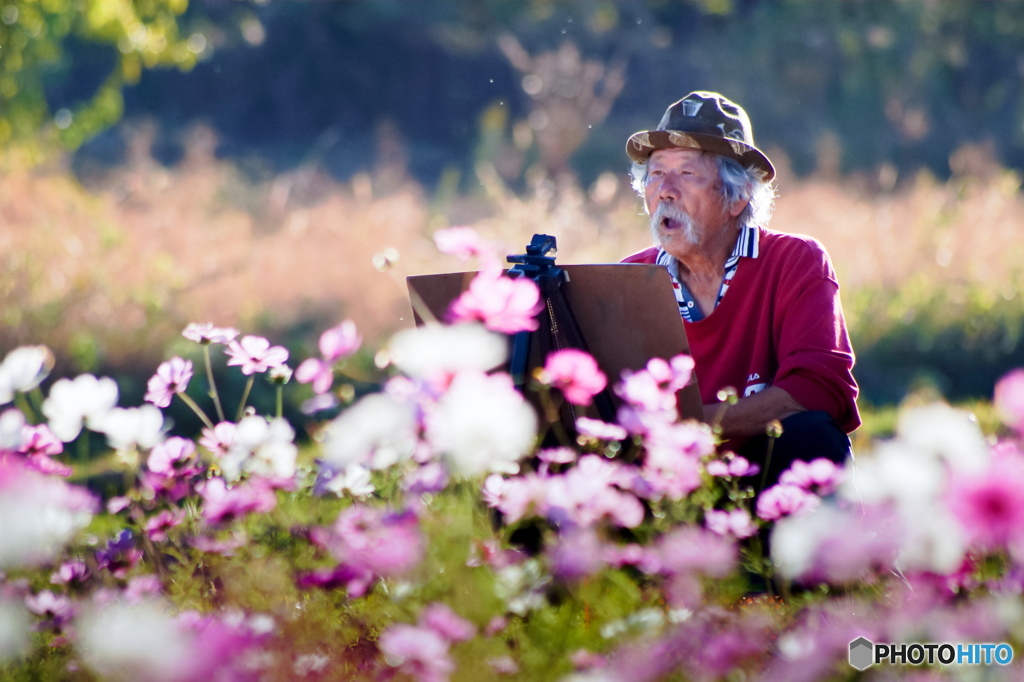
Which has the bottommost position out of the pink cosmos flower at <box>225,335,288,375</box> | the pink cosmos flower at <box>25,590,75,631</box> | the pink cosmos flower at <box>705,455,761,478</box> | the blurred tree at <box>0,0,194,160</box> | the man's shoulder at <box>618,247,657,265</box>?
the pink cosmos flower at <box>25,590,75,631</box>

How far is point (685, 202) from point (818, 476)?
1.42 meters

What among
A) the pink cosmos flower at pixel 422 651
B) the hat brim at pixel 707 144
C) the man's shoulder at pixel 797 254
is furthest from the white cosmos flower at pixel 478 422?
the hat brim at pixel 707 144

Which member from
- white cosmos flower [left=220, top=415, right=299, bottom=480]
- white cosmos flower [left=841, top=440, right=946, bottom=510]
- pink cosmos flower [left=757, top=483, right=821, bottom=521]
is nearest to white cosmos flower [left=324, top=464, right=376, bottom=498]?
white cosmos flower [left=220, top=415, right=299, bottom=480]

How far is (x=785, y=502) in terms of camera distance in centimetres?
165

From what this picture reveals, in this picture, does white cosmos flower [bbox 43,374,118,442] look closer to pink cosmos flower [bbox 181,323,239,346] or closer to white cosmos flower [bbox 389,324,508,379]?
pink cosmos flower [bbox 181,323,239,346]

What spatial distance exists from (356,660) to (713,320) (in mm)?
1398

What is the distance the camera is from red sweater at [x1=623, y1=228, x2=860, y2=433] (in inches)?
102

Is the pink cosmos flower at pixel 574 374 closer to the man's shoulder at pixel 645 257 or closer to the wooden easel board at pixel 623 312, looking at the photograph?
the wooden easel board at pixel 623 312

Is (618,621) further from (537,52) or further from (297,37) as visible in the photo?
(297,37)

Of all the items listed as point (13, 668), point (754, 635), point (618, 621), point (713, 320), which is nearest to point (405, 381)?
point (618, 621)

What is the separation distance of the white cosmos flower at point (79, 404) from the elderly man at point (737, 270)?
141cm

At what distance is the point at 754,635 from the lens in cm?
137

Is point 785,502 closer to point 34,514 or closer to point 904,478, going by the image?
point 904,478

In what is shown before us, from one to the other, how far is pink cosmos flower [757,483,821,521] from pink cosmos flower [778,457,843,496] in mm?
24
